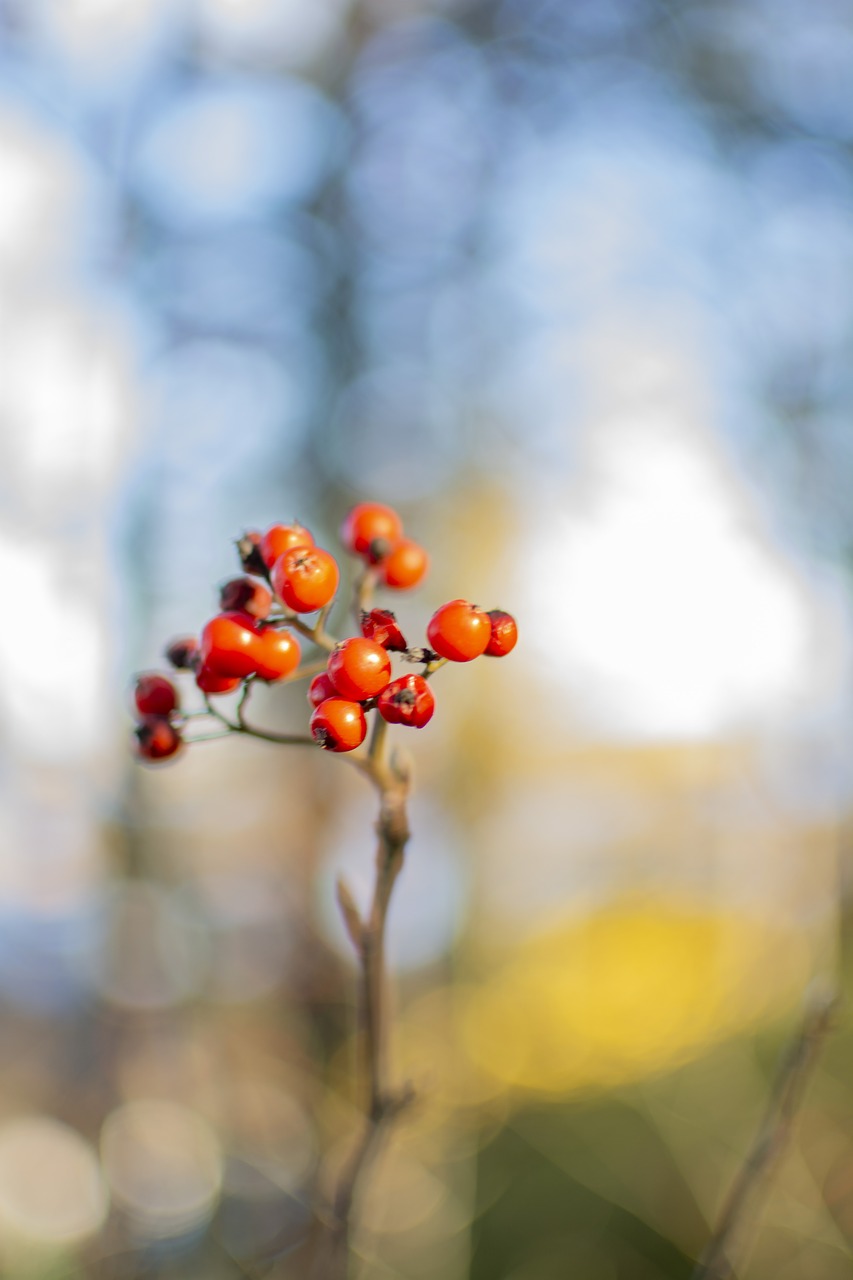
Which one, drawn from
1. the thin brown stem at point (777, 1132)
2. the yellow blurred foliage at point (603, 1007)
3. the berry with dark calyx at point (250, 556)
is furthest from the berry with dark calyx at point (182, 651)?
the yellow blurred foliage at point (603, 1007)

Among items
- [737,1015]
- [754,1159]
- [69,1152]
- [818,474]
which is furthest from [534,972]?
[754,1159]

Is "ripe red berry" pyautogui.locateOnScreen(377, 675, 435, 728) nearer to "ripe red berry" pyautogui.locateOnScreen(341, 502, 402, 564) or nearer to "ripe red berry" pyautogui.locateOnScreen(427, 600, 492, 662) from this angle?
"ripe red berry" pyautogui.locateOnScreen(427, 600, 492, 662)

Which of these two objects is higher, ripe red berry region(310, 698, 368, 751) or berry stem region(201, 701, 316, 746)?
ripe red berry region(310, 698, 368, 751)

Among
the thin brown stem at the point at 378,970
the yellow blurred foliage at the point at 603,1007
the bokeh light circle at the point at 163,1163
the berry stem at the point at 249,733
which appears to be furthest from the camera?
the yellow blurred foliage at the point at 603,1007

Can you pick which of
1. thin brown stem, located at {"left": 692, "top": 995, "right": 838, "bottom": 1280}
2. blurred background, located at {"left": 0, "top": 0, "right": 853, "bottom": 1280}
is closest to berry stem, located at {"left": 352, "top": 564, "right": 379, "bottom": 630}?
thin brown stem, located at {"left": 692, "top": 995, "right": 838, "bottom": 1280}

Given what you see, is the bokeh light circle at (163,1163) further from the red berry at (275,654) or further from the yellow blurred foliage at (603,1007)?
the red berry at (275,654)

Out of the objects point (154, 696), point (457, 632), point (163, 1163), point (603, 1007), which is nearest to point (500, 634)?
point (457, 632)

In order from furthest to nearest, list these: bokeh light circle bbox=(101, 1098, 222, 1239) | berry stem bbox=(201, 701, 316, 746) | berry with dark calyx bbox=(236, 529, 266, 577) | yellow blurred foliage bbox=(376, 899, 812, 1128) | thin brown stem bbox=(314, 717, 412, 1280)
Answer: yellow blurred foliage bbox=(376, 899, 812, 1128) < bokeh light circle bbox=(101, 1098, 222, 1239) < berry with dark calyx bbox=(236, 529, 266, 577) < berry stem bbox=(201, 701, 316, 746) < thin brown stem bbox=(314, 717, 412, 1280)
